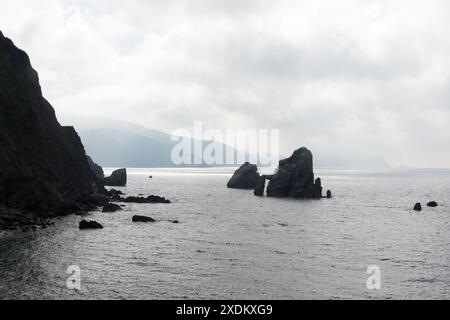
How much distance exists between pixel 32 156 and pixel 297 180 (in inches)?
3673

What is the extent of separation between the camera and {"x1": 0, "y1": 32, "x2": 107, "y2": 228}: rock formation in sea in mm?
75812

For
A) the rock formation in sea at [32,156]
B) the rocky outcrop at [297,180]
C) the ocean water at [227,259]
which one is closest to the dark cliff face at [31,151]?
the rock formation in sea at [32,156]

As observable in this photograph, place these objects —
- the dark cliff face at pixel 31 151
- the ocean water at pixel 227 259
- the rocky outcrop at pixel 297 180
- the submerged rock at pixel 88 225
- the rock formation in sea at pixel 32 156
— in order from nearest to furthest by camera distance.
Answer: the ocean water at pixel 227 259 → the submerged rock at pixel 88 225 → the rock formation in sea at pixel 32 156 → the dark cliff face at pixel 31 151 → the rocky outcrop at pixel 297 180

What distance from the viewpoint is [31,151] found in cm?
9638

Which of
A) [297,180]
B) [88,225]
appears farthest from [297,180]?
[88,225]

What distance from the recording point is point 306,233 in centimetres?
7294

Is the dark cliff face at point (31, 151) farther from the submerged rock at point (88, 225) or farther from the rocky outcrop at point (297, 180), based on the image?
the rocky outcrop at point (297, 180)

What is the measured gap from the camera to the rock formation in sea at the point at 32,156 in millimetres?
75812

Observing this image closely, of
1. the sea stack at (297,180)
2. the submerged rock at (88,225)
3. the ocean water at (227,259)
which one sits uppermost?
the sea stack at (297,180)

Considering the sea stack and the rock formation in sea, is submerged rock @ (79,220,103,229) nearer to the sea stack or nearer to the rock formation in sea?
the rock formation in sea

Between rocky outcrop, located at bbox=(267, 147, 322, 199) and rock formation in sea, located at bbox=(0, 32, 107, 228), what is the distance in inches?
2635

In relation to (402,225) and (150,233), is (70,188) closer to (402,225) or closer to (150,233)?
(150,233)
